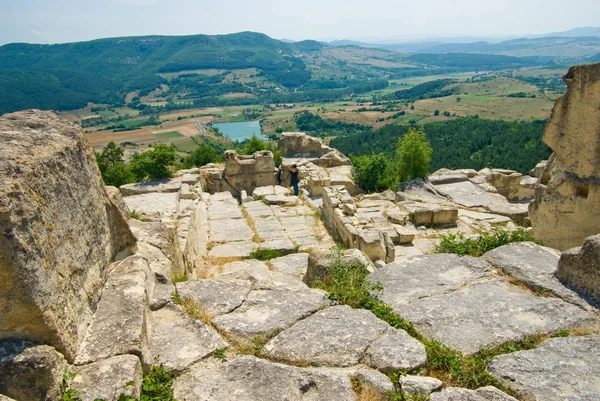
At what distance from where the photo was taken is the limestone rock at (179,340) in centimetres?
328

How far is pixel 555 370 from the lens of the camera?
3146 millimetres

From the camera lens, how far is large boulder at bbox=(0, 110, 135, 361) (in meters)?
2.61

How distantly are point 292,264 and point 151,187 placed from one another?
7.00 m

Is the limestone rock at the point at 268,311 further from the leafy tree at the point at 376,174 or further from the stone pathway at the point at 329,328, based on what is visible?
the leafy tree at the point at 376,174

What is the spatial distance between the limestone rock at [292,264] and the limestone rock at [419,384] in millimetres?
4576

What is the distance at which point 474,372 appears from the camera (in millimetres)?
3201

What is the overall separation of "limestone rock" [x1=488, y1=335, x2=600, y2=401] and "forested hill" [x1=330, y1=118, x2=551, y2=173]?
105 feet

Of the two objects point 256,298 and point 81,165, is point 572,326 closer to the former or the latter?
point 256,298

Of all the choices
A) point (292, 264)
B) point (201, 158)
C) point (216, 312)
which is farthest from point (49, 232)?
point (201, 158)

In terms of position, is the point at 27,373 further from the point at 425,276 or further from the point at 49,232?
the point at 425,276

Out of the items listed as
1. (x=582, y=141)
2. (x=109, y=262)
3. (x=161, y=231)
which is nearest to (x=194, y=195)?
(x=161, y=231)

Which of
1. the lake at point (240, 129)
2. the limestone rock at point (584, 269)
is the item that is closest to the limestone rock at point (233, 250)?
the limestone rock at point (584, 269)

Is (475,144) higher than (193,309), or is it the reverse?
(193,309)

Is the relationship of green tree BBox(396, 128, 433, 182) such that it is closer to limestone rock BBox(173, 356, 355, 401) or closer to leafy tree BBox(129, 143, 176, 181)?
leafy tree BBox(129, 143, 176, 181)
